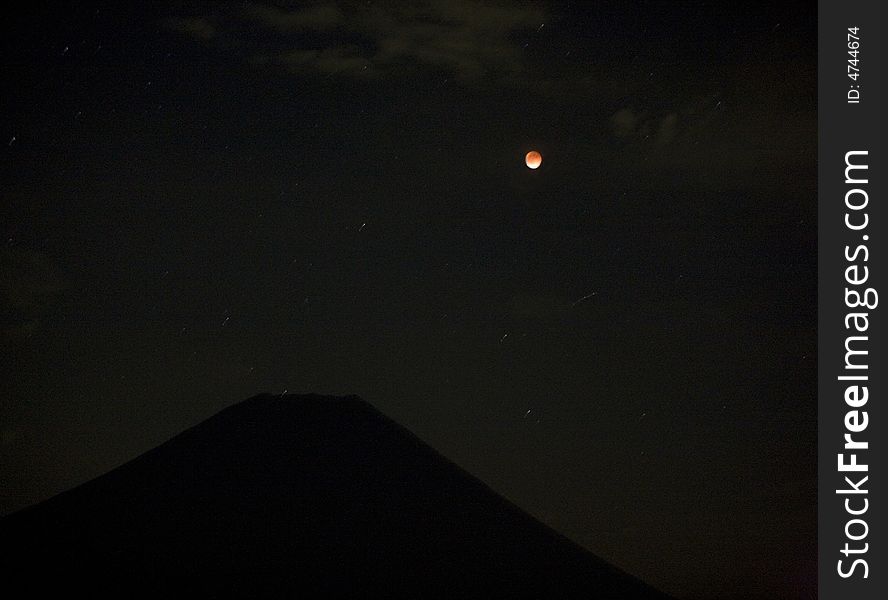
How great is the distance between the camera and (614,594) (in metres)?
43.2

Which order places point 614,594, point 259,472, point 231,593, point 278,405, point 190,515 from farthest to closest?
point 278,405 → point 259,472 → point 190,515 → point 614,594 → point 231,593

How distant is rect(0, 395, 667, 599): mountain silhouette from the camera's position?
41.3 meters

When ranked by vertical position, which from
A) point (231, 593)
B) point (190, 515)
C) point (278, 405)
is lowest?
point (231, 593)

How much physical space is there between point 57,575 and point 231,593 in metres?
8.25

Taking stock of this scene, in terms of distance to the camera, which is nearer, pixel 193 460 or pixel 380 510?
pixel 380 510

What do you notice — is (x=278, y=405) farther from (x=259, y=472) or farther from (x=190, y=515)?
(x=190, y=515)

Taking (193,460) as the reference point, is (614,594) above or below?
below

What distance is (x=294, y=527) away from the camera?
152 ft

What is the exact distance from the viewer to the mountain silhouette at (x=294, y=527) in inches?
1625

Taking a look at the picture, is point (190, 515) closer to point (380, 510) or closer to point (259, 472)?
point (259, 472)
